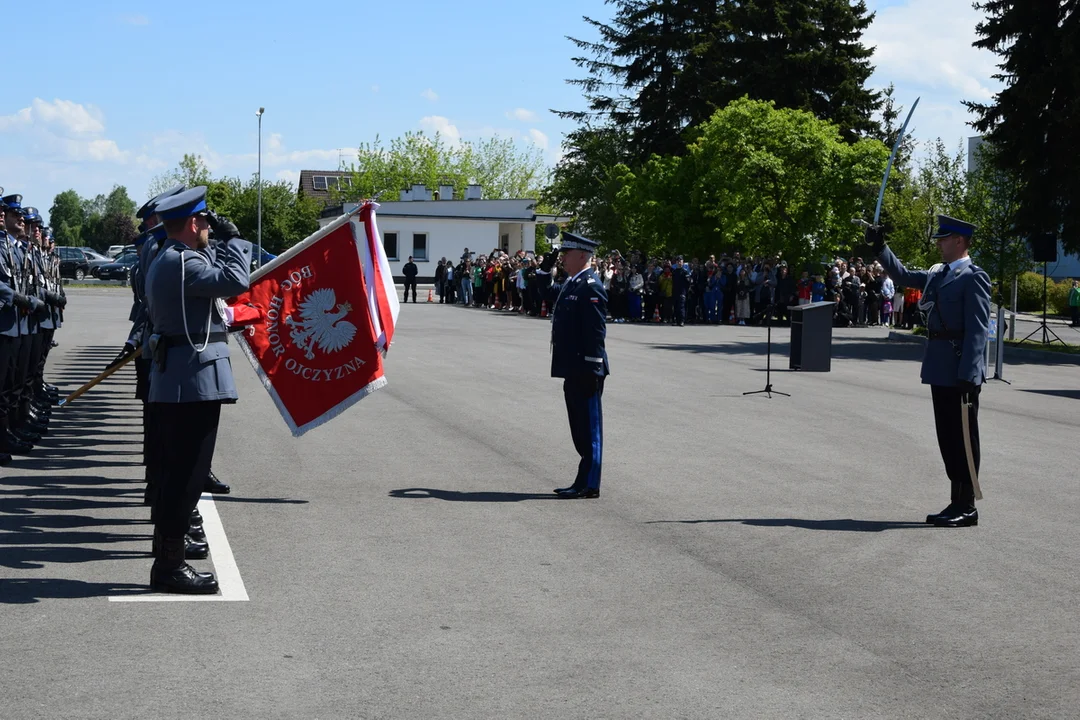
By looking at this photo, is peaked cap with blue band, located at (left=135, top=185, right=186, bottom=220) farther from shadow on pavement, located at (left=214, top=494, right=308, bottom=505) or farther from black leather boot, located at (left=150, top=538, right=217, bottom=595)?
shadow on pavement, located at (left=214, top=494, right=308, bottom=505)

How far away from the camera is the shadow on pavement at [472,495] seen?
952 cm

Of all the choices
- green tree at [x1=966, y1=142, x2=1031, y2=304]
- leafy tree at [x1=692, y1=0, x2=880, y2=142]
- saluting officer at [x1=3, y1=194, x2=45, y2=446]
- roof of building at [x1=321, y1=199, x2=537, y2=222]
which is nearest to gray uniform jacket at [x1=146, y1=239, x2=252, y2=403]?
saluting officer at [x1=3, y1=194, x2=45, y2=446]

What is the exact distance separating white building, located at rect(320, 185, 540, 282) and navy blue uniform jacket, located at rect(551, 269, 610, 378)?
6790 centimetres

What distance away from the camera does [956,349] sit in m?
8.94

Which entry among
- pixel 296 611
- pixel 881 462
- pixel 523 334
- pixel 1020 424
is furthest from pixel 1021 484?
pixel 523 334

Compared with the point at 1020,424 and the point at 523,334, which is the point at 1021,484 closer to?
the point at 1020,424

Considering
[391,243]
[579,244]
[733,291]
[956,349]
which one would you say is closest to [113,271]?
[391,243]

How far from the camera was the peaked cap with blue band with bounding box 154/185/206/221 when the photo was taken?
6.53m

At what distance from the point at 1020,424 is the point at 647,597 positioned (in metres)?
9.92

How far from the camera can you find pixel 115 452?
461 inches

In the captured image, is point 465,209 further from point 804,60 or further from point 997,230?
point 997,230

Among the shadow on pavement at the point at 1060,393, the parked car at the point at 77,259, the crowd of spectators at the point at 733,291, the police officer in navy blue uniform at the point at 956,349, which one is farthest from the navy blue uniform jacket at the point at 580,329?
the parked car at the point at 77,259

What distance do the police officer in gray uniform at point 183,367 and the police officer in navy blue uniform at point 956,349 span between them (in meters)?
4.66

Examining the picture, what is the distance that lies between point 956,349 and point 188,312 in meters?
5.11
